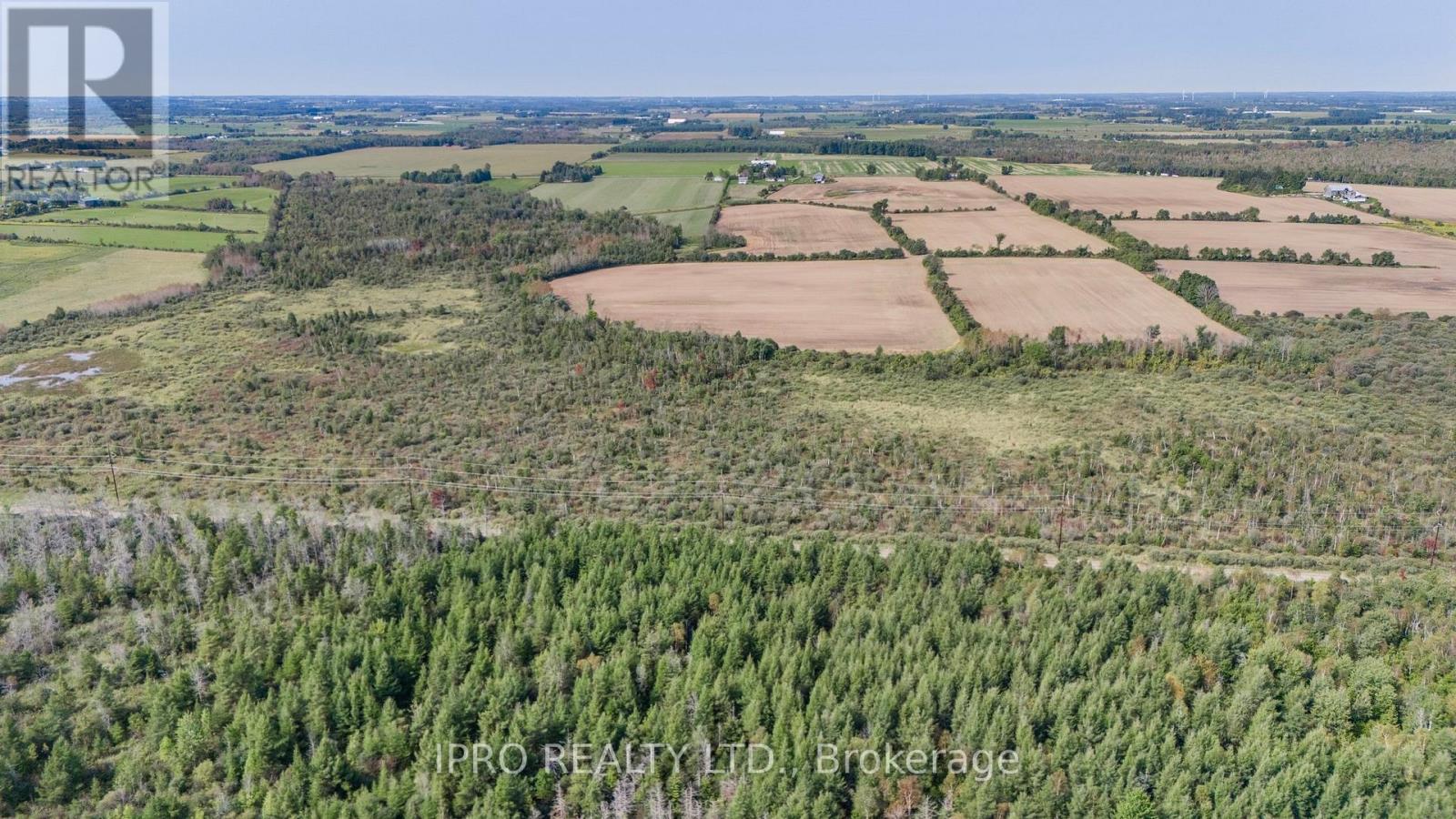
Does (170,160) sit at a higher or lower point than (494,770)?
higher

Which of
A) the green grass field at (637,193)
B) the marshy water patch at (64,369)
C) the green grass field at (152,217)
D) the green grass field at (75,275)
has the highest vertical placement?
the green grass field at (637,193)

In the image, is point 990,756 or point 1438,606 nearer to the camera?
point 990,756

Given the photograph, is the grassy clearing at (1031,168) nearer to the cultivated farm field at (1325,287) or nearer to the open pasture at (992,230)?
the open pasture at (992,230)

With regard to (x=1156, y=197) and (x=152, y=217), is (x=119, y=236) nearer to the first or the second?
(x=152, y=217)

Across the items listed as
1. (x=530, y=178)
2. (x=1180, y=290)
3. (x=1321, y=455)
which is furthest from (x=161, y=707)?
(x=530, y=178)

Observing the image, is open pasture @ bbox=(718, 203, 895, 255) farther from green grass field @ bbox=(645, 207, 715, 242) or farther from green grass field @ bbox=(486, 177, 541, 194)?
green grass field @ bbox=(486, 177, 541, 194)

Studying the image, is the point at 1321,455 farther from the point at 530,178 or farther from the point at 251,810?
the point at 530,178

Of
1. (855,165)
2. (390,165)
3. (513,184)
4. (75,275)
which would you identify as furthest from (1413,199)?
(390,165)

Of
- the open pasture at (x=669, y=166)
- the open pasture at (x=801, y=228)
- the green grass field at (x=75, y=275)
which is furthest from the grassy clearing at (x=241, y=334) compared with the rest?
the open pasture at (x=669, y=166)
